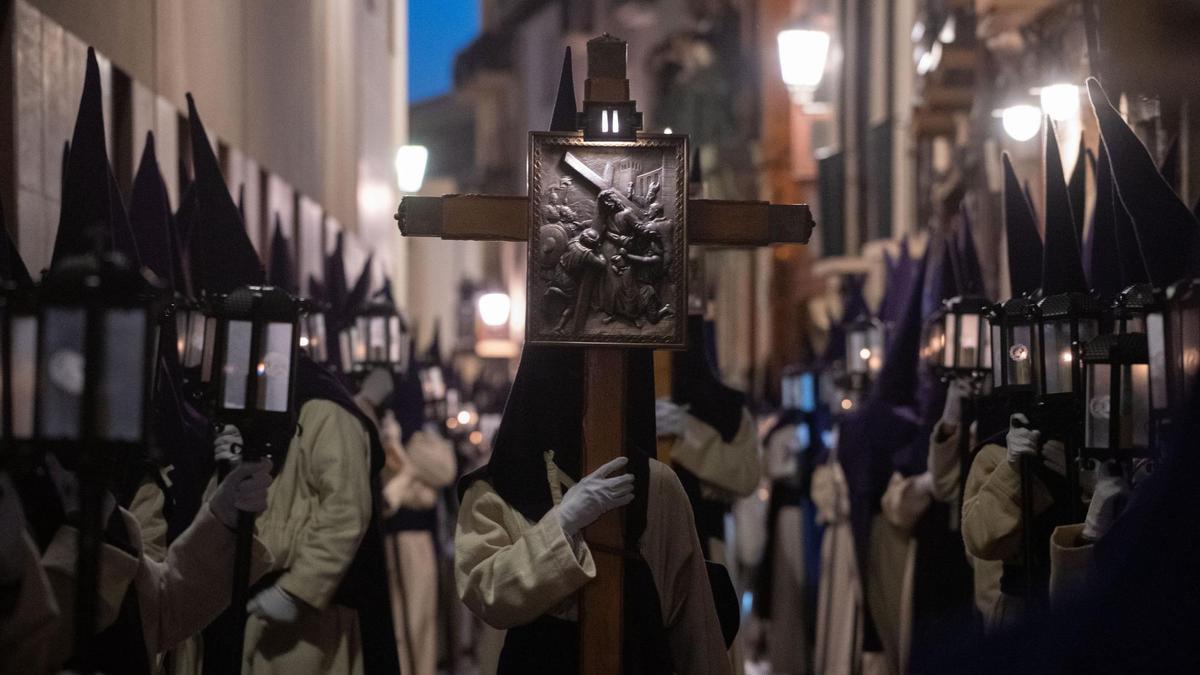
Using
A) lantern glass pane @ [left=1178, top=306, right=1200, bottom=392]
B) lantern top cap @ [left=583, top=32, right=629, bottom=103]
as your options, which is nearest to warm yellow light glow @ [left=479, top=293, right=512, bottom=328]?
lantern top cap @ [left=583, top=32, right=629, bottom=103]

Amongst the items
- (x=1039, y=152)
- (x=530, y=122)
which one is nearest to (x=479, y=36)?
(x=530, y=122)

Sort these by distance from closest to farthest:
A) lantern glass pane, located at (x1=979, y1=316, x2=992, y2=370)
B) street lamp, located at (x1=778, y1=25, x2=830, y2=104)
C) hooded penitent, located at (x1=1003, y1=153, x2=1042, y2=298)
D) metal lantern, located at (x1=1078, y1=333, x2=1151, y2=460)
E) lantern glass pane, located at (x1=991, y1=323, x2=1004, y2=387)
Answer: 1. metal lantern, located at (x1=1078, y1=333, x2=1151, y2=460)
2. lantern glass pane, located at (x1=991, y1=323, x2=1004, y2=387)
3. hooded penitent, located at (x1=1003, y1=153, x2=1042, y2=298)
4. lantern glass pane, located at (x1=979, y1=316, x2=992, y2=370)
5. street lamp, located at (x1=778, y1=25, x2=830, y2=104)

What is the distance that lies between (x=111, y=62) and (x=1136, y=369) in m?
6.01

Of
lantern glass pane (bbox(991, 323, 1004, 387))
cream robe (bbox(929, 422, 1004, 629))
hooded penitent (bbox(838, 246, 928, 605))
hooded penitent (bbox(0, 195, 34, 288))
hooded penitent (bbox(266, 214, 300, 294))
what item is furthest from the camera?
hooded penitent (bbox(838, 246, 928, 605))

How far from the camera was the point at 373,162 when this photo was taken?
24.0 metres

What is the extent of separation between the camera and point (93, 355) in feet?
13.6

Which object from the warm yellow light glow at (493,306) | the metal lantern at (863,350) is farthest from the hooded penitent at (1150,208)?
the warm yellow light glow at (493,306)

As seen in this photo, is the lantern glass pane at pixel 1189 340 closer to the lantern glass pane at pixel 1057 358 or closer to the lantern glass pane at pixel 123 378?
the lantern glass pane at pixel 1057 358

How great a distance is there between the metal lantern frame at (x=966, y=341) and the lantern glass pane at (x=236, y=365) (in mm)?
4240

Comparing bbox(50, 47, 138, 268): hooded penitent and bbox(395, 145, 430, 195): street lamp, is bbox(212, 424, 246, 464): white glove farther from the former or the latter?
bbox(395, 145, 430, 195): street lamp

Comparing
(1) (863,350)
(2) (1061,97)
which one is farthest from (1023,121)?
(1) (863,350)

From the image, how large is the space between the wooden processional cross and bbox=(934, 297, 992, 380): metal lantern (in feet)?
10.6

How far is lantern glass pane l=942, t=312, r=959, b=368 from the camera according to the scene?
9.41 m

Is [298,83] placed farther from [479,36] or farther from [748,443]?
[479,36]
